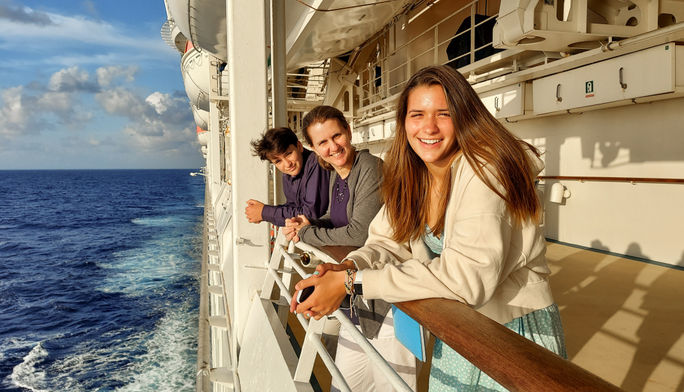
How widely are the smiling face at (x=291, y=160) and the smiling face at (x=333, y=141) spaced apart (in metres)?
0.44

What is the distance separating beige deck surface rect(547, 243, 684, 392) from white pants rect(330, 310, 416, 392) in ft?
4.58

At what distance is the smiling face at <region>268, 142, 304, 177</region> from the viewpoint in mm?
2395

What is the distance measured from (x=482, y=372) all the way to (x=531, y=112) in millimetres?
4918

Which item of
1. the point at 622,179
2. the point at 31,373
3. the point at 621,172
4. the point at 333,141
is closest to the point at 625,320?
the point at 622,179

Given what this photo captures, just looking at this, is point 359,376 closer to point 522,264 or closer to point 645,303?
point 522,264

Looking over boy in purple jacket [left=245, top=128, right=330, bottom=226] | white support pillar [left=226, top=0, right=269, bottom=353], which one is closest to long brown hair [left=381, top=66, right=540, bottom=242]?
boy in purple jacket [left=245, top=128, right=330, bottom=226]

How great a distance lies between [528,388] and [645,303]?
366cm

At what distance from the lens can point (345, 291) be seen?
105cm

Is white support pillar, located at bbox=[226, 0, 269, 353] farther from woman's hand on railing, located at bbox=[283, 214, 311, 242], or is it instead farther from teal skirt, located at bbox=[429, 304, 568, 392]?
teal skirt, located at bbox=[429, 304, 568, 392]

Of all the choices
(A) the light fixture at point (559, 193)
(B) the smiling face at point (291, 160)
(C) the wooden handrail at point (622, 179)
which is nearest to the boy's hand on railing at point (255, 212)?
(B) the smiling face at point (291, 160)

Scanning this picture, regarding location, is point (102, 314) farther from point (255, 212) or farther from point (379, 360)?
point (379, 360)

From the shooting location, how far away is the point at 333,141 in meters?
1.93

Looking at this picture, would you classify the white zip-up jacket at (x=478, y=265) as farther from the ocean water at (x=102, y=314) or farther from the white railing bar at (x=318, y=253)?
the ocean water at (x=102, y=314)

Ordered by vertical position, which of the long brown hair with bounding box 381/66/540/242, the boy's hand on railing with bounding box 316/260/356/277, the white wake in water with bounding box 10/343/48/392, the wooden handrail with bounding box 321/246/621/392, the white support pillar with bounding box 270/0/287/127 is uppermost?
the white support pillar with bounding box 270/0/287/127
